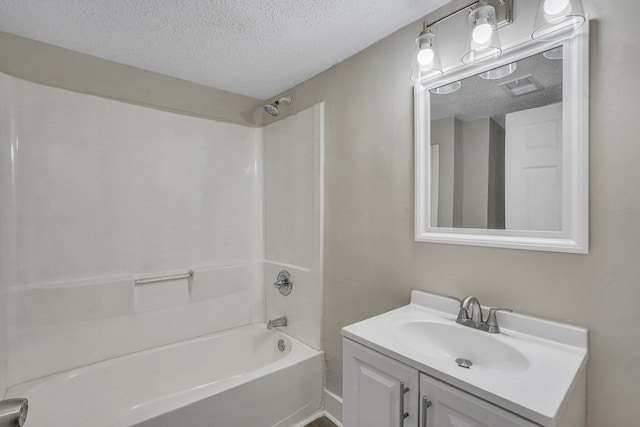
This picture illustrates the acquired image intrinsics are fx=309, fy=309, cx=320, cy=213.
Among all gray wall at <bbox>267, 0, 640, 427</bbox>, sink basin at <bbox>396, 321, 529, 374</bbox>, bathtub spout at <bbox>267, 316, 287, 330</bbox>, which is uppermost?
gray wall at <bbox>267, 0, 640, 427</bbox>

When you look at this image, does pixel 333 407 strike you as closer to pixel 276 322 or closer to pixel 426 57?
pixel 276 322

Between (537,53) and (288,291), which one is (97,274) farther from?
(537,53)

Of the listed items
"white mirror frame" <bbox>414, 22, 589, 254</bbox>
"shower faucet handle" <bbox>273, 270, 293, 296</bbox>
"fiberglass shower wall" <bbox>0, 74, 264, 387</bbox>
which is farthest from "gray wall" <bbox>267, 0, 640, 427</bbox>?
"fiberglass shower wall" <bbox>0, 74, 264, 387</bbox>

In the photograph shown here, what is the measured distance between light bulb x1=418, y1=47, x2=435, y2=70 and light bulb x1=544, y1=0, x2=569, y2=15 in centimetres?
43

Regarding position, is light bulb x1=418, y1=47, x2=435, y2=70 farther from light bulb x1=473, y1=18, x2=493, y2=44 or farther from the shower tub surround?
the shower tub surround

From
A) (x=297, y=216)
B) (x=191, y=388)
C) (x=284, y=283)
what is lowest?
(x=191, y=388)

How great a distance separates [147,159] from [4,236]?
2.82 feet

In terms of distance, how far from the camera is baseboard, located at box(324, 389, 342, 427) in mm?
1985

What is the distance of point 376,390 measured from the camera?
1168 millimetres

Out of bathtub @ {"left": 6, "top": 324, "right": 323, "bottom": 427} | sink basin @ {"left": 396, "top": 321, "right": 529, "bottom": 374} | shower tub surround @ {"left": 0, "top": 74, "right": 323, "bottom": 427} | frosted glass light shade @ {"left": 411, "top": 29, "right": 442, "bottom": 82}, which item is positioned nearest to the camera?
sink basin @ {"left": 396, "top": 321, "right": 529, "bottom": 374}

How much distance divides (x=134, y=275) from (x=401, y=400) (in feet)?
6.11

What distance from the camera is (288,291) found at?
94.9 inches

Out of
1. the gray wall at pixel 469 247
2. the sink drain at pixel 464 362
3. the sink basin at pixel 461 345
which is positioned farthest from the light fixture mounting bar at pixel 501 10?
the sink drain at pixel 464 362

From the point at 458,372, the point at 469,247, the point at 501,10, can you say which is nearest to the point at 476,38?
the point at 501,10
